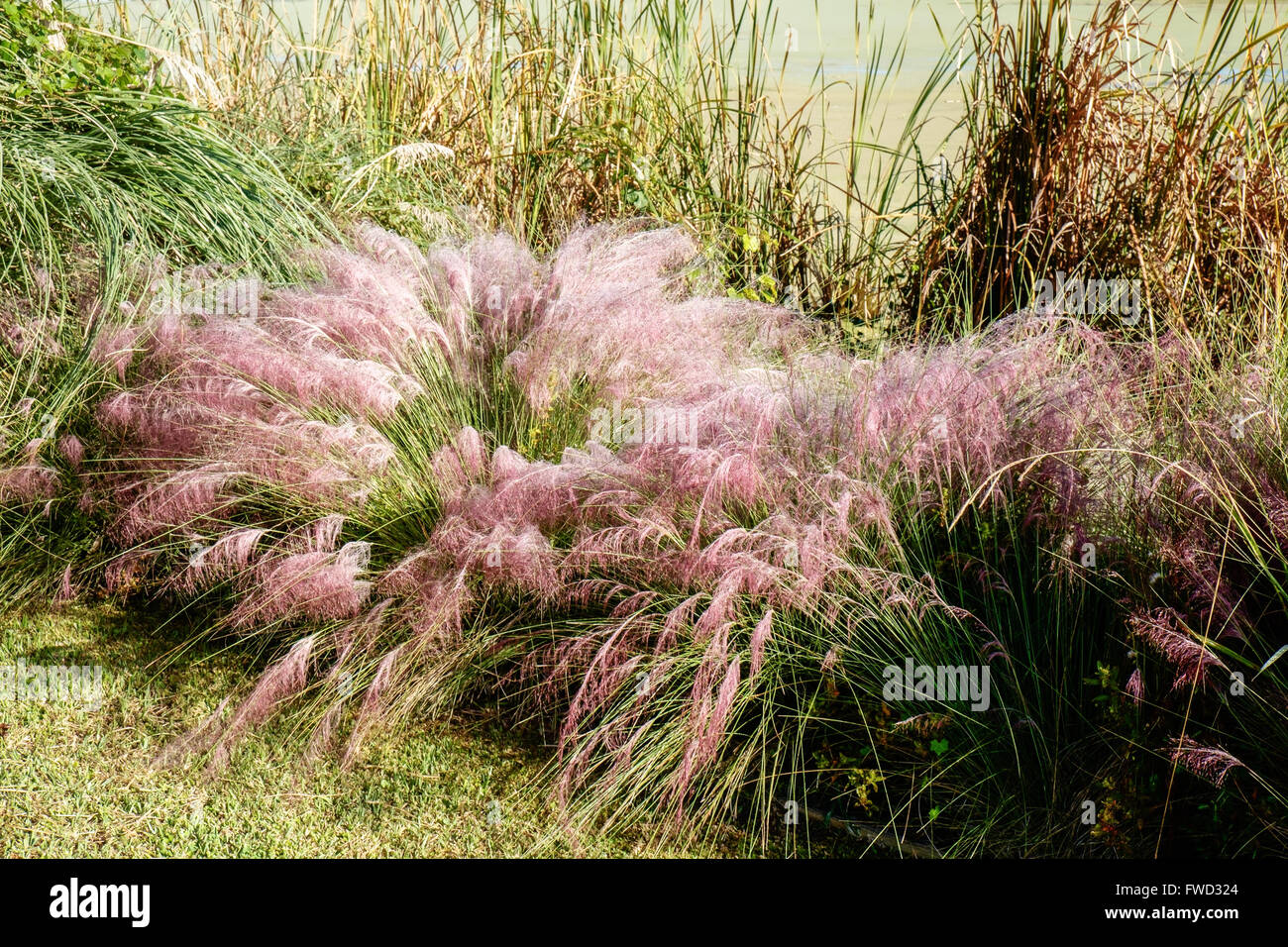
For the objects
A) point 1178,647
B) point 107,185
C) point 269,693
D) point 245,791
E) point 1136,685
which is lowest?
point 245,791

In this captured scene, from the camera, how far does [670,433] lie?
3.12 meters

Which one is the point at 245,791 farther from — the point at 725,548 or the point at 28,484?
the point at 725,548

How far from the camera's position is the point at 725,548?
277 centimetres

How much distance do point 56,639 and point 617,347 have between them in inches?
75.1

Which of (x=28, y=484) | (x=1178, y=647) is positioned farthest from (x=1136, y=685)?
(x=28, y=484)

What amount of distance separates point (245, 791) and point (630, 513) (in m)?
1.19

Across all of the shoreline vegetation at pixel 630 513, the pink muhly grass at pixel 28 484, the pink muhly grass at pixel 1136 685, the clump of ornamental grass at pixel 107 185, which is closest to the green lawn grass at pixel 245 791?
the shoreline vegetation at pixel 630 513

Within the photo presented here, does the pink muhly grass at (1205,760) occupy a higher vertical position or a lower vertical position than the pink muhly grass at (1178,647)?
lower

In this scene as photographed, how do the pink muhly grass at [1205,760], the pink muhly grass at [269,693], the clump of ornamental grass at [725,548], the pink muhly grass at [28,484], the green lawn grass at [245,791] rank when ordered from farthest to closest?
the pink muhly grass at [28,484] < the pink muhly grass at [269,693] < the green lawn grass at [245,791] < the clump of ornamental grass at [725,548] < the pink muhly grass at [1205,760]

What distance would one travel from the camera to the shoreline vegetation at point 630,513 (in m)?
2.67

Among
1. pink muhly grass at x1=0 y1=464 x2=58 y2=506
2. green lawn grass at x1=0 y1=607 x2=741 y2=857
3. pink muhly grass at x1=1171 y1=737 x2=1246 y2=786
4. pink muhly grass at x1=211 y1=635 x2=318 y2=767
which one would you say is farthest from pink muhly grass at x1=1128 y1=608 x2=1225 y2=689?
pink muhly grass at x1=0 y1=464 x2=58 y2=506

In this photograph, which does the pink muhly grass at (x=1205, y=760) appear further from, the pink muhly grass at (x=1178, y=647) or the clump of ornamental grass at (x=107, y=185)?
the clump of ornamental grass at (x=107, y=185)

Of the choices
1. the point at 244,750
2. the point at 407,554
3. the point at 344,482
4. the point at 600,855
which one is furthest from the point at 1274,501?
the point at 244,750

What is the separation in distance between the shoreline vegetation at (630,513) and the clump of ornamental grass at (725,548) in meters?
0.02
